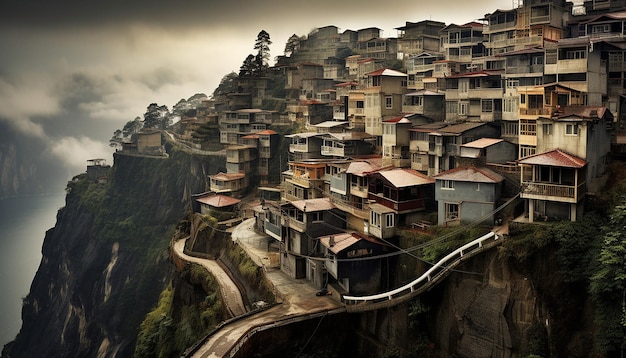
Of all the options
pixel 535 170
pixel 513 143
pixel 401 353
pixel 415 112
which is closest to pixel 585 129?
pixel 535 170

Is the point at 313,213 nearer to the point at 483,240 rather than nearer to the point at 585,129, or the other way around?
the point at 483,240

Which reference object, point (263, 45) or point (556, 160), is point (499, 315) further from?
point (263, 45)

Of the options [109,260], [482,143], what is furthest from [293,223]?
[109,260]

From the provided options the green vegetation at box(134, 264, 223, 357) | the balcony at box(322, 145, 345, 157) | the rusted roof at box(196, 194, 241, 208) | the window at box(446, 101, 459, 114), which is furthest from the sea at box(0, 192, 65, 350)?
the window at box(446, 101, 459, 114)

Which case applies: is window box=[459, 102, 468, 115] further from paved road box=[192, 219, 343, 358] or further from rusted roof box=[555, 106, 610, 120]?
paved road box=[192, 219, 343, 358]

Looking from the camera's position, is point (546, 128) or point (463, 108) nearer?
point (546, 128)

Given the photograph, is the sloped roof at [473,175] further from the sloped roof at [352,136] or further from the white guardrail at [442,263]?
the sloped roof at [352,136]
